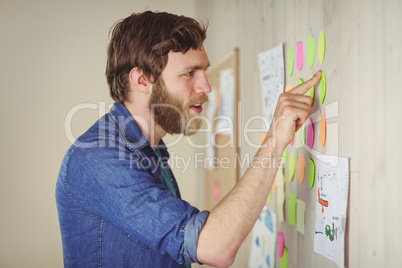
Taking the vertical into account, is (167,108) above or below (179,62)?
below

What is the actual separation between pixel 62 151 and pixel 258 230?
228cm

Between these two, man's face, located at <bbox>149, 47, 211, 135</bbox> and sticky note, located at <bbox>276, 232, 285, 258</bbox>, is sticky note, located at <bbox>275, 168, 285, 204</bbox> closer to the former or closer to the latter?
sticky note, located at <bbox>276, 232, 285, 258</bbox>

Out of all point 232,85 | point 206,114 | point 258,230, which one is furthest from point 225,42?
point 258,230

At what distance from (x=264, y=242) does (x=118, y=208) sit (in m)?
1.00

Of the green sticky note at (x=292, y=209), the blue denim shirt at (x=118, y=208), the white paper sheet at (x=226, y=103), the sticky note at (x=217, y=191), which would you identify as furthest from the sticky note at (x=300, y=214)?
the sticky note at (x=217, y=191)

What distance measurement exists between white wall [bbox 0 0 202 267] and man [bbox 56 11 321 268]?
2387 millimetres

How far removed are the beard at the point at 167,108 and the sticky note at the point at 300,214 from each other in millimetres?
453

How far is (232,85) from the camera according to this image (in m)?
2.33

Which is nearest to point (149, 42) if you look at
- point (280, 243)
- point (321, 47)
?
point (321, 47)

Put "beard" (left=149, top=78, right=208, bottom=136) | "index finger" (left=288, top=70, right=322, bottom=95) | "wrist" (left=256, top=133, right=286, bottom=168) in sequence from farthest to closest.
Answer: "beard" (left=149, top=78, right=208, bottom=136) < "index finger" (left=288, top=70, right=322, bottom=95) < "wrist" (left=256, top=133, right=286, bottom=168)

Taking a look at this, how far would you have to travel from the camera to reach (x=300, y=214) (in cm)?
131

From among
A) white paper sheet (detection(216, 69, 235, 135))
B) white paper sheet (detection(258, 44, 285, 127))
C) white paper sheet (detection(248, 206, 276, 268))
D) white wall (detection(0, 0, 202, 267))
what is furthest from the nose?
white wall (detection(0, 0, 202, 267))

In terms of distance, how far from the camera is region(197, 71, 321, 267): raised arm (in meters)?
0.87

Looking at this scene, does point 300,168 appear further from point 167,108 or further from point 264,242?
point 264,242
